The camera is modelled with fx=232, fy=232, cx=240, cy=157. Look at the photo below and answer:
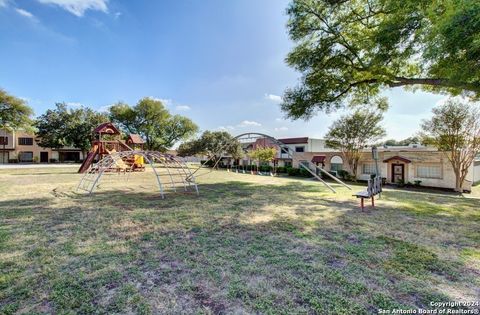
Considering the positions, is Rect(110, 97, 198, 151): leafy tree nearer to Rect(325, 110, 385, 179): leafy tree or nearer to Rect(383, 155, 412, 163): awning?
Rect(325, 110, 385, 179): leafy tree

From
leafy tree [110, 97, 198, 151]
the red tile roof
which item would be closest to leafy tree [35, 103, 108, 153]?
leafy tree [110, 97, 198, 151]

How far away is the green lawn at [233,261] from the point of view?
Answer: 285 centimetres

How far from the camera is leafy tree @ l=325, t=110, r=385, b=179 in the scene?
779 inches

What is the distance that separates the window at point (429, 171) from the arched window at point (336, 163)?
251 inches

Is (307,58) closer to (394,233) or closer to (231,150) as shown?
(394,233)

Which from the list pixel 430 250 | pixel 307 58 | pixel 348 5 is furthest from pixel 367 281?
pixel 348 5

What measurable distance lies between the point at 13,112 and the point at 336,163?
4089 centimetres

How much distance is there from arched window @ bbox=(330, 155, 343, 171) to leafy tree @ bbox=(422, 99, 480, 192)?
25.3 ft

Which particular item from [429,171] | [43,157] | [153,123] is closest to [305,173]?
[429,171]

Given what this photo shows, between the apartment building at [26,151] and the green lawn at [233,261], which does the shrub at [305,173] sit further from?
the apartment building at [26,151]

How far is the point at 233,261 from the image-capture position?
3943mm

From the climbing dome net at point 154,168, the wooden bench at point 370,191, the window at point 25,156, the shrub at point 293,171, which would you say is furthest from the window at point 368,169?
the window at point 25,156

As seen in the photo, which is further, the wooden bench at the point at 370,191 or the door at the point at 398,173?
the door at the point at 398,173

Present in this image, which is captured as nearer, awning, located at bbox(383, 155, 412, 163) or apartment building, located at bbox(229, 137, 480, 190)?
apartment building, located at bbox(229, 137, 480, 190)
